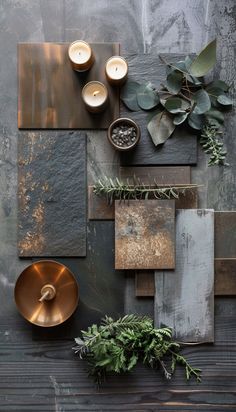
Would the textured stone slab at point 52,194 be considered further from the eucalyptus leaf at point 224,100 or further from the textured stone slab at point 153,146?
the eucalyptus leaf at point 224,100

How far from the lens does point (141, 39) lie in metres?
1.96

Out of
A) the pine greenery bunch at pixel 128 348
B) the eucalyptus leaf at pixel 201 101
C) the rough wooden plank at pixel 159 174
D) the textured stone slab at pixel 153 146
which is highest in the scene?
the eucalyptus leaf at pixel 201 101

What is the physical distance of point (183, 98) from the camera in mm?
1938

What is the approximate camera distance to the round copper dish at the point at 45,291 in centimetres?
190

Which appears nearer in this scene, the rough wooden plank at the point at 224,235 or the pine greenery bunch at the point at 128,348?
the pine greenery bunch at the point at 128,348

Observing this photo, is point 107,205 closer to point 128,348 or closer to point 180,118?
point 180,118

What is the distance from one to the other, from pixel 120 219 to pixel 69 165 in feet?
1.04

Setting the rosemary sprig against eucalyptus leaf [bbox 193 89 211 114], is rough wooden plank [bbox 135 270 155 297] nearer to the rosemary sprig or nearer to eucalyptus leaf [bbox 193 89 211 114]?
the rosemary sprig

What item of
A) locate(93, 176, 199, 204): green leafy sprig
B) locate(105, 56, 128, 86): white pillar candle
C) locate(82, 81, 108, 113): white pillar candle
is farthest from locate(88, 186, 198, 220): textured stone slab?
locate(105, 56, 128, 86): white pillar candle

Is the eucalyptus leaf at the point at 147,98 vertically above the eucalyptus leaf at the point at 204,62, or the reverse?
the eucalyptus leaf at the point at 204,62

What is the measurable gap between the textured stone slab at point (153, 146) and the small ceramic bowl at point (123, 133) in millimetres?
63

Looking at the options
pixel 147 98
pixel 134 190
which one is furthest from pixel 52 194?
pixel 147 98

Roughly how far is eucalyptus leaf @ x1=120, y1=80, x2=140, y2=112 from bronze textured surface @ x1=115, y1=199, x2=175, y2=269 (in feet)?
1.31

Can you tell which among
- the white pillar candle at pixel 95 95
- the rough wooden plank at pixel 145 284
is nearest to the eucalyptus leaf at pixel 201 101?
the white pillar candle at pixel 95 95
